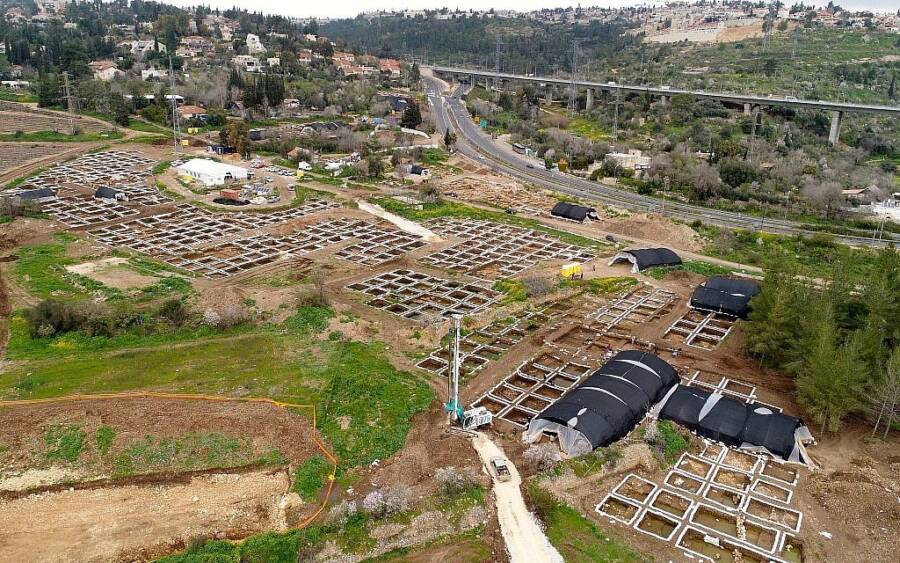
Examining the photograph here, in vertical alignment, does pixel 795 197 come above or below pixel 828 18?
below

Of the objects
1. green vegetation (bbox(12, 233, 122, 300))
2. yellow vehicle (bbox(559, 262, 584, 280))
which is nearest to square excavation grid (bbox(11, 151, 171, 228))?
green vegetation (bbox(12, 233, 122, 300))

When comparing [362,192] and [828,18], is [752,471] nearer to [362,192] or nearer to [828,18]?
[362,192]

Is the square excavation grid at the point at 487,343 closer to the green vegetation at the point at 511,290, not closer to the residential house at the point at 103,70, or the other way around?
the green vegetation at the point at 511,290

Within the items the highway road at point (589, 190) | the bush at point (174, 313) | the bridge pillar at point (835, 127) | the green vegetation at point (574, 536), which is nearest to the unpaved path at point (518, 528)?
the green vegetation at point (574, 536)

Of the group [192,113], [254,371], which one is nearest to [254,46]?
[192,113]

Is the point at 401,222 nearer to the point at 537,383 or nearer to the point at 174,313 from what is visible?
the point at 174,313

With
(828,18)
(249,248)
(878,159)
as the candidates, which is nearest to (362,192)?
(249,248)

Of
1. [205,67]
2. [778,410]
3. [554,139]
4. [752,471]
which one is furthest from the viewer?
[205,67]
